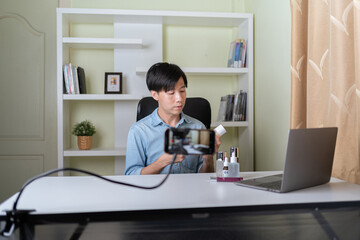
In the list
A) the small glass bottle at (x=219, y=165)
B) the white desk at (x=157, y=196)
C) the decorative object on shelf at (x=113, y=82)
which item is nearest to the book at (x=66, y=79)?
the decorative object on shelf at (x=113, y=82)

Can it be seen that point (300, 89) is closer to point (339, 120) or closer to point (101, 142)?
→ point (339, 120)

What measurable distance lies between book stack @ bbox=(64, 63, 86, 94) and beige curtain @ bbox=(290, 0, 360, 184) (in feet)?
5.87

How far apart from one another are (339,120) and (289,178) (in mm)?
487

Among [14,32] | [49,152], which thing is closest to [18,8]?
[14,32]

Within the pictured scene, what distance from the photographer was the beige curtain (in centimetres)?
143

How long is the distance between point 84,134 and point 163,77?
4.52ft

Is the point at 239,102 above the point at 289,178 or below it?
above

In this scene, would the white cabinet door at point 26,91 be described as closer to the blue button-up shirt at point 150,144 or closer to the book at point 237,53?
the book at point 237,53

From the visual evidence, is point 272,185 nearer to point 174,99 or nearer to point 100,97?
point 174,99

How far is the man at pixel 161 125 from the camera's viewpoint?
1706mm

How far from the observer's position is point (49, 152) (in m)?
3.14

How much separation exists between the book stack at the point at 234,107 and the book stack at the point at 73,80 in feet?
3.63

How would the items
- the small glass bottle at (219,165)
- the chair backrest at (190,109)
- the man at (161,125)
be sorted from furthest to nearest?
the chair backrest at (190,109) < the man at (161,125) < the small glass bottle at (219,165)

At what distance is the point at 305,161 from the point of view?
1130 mm
